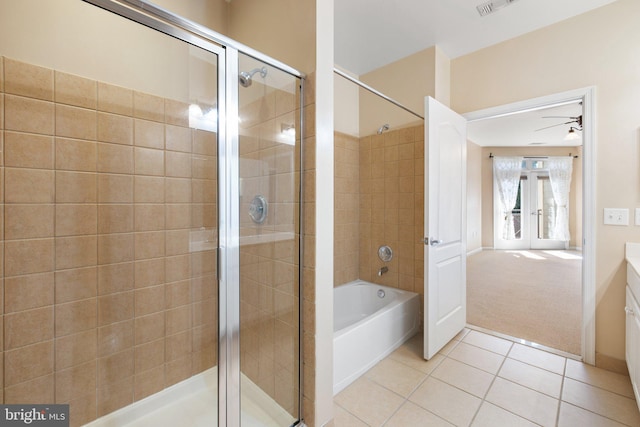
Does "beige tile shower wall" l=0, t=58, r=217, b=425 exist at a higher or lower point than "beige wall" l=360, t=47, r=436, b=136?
lower

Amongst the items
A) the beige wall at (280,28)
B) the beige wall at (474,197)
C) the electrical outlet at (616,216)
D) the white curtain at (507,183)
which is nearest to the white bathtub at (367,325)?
the electrical outlet at (616,216)

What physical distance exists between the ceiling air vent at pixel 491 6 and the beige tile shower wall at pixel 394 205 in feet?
3.06

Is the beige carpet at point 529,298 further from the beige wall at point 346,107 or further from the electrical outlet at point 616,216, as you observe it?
the beige wall at point 346,107

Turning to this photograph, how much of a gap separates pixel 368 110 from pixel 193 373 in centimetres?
276

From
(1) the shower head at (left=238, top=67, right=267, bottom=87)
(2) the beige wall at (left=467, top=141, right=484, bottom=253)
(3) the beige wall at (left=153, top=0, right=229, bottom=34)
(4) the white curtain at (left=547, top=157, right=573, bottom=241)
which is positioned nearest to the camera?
(1) the shower head at (left=238, top=67, right=267, bottom=87)

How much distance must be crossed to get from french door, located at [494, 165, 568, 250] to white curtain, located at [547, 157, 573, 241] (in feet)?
0.46

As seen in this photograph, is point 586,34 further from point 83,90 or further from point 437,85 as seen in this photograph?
point 83,90

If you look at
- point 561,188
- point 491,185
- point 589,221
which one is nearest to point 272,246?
point 589,221

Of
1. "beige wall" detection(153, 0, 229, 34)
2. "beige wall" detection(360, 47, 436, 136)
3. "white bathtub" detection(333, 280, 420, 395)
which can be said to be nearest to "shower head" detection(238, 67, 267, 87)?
"beige wall" detection(153, 0, 229, 34)

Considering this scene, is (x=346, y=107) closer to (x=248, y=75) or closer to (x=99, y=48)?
(x=248, y=75)

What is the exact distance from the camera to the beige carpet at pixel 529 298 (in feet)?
8.46

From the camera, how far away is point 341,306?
2764 millimetres

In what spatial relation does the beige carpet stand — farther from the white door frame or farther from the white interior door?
the white interior door

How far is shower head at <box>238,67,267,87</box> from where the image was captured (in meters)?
1.33
